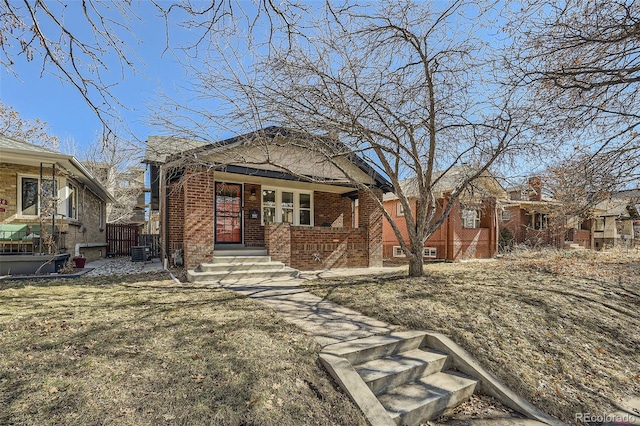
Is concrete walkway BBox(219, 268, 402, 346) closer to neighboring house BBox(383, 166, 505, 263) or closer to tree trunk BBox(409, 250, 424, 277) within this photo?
tree trunk BBox(409, 250, 424, 277)

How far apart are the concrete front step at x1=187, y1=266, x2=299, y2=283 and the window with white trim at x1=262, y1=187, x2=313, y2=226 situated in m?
2.85

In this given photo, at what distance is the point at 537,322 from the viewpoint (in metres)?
4.92

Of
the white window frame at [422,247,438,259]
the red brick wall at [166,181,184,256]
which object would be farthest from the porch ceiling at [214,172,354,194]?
the white window frame at [422,247,438,259]

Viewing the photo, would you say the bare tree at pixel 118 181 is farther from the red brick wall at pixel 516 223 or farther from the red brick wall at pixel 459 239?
the red brick wall at pixel 516 223

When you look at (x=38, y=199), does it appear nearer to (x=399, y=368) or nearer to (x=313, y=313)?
(x=313, y=313)

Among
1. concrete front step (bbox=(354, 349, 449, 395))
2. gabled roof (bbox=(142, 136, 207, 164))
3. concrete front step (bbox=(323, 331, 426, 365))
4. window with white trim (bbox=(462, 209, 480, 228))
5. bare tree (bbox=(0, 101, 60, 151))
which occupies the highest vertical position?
bare tree (bbox=(0, 101, 60, 151))

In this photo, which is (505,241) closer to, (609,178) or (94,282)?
(609,178)

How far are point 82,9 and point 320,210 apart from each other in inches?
372

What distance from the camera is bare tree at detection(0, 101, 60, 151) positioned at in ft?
54.6

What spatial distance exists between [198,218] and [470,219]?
13700 mm

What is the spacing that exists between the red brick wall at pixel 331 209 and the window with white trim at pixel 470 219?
6921 mm

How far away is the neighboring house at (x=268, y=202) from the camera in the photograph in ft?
26.0

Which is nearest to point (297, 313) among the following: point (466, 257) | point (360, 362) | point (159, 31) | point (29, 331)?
point (360, 362)

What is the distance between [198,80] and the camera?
246 inches
